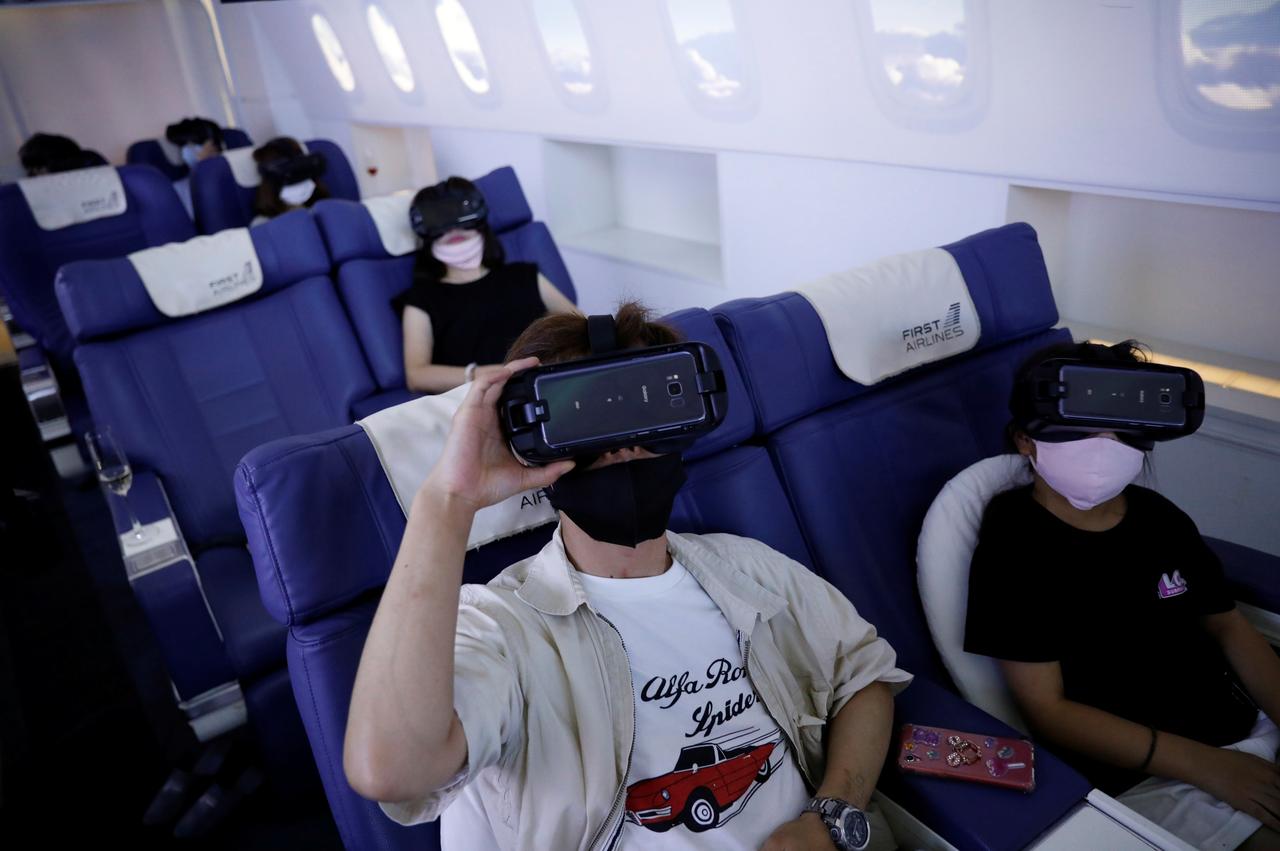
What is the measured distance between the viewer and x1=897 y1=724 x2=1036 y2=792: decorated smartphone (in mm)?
1158

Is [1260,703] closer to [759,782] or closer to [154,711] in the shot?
[759,782]

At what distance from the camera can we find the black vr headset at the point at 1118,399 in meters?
1.33

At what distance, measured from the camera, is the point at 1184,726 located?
1393 millimetres

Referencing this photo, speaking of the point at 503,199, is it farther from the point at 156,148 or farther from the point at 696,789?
the point at 156,148

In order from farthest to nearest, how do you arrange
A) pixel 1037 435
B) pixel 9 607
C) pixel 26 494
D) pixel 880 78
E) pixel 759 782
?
pixel 26 494
pixel 9 607
pixel 880 78
pixel 1037 435
pixel 759 782

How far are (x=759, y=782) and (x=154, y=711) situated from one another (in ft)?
6.06

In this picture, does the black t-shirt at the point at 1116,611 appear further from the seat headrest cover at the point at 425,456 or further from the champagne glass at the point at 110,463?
the champagne glass at the point at 110,463

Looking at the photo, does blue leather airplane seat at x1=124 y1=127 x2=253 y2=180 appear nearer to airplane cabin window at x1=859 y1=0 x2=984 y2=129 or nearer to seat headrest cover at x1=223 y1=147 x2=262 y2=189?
seat headrest cover at x1=223 y1=147 x2=262 y2=189

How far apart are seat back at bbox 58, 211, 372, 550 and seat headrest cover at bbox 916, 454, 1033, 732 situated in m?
1.63

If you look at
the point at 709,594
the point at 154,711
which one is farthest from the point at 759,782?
the point at 154,711

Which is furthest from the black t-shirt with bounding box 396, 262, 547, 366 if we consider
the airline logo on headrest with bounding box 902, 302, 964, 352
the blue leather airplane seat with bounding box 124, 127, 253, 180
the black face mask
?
the blue leather airplane seat with bounding box 124, 127, 253, 180

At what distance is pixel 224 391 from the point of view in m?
2.39

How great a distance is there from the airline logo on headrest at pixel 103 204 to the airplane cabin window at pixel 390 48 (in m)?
1.72

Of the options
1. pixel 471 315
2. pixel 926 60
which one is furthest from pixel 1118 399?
pixel 471 315
